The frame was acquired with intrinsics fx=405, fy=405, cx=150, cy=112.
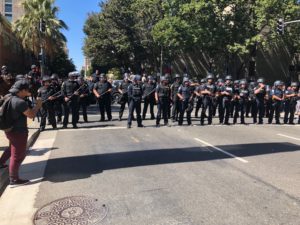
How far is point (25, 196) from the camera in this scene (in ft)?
19.9

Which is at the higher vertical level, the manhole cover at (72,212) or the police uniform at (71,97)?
the police uniform at (71,97)

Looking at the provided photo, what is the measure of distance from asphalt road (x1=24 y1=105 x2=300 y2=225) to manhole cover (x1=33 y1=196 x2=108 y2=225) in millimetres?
151

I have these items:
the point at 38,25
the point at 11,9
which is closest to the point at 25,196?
the point at 38,25

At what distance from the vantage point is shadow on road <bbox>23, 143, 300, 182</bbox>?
7.39 m

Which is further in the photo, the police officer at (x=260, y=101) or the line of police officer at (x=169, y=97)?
the police officer at (x=260, y=101)

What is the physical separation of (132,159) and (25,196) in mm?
2849

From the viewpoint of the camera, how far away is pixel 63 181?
6777 millimetres

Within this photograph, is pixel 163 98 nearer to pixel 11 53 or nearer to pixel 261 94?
pixel 261 94

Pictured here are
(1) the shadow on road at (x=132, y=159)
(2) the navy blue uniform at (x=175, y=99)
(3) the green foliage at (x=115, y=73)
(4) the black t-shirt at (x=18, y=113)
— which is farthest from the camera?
(3) the green foliage at (x=115, y=73)

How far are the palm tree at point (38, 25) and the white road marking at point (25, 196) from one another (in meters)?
30.0

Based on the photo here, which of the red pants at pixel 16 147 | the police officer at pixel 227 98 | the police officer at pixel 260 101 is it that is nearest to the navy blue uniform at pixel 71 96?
the police officer at pixel 227 98

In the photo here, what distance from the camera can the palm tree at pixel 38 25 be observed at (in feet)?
122

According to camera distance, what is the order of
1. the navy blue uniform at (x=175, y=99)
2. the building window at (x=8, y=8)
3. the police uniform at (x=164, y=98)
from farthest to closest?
the building window at (x=8, y=8)
the navy blue uniform at (x=175, y=99)
the police uniform at (x=164, y=98)

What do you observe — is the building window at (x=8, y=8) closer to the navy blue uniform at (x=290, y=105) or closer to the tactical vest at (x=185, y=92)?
the tactical vest at (x=185, y=92)
